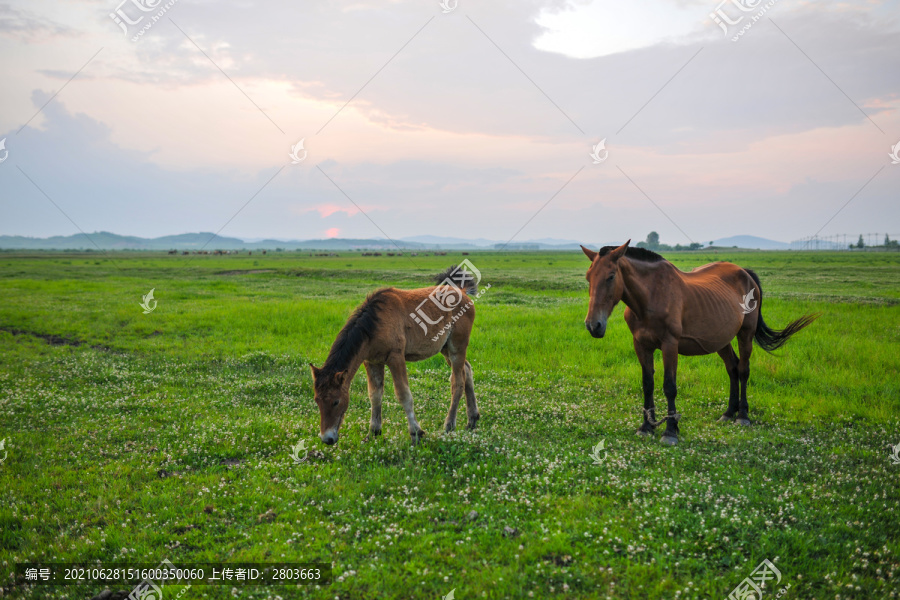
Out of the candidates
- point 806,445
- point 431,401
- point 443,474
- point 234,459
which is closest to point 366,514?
point 443,474

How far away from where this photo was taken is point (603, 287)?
8648 mm

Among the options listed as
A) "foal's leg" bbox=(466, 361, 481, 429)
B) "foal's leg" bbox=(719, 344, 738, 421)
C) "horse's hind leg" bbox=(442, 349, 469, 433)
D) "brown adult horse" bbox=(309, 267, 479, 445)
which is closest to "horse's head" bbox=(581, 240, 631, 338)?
"brown adult horse" bbox=(309, 267, 479, 445)

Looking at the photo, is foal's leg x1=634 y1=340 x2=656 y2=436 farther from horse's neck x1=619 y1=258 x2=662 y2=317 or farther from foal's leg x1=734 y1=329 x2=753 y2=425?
foal's leg x1=734 y1=329 x2=753 y2=425

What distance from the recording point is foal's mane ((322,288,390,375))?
7.95 m

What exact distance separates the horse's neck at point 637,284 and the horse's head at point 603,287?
0.69 ft

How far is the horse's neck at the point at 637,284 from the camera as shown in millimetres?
9078

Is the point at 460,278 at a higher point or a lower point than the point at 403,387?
higher

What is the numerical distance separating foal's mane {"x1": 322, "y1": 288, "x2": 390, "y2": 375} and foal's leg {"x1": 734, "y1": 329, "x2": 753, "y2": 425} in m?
8.28

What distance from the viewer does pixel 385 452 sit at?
8414mm

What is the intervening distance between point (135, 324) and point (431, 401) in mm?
17557

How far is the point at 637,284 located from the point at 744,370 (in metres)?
4.07

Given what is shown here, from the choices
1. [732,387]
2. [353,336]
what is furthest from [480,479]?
[732,387]

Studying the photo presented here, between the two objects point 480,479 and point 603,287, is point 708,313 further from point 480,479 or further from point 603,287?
point 480,479

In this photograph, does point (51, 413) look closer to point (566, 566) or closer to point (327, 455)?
point (327, 455)
